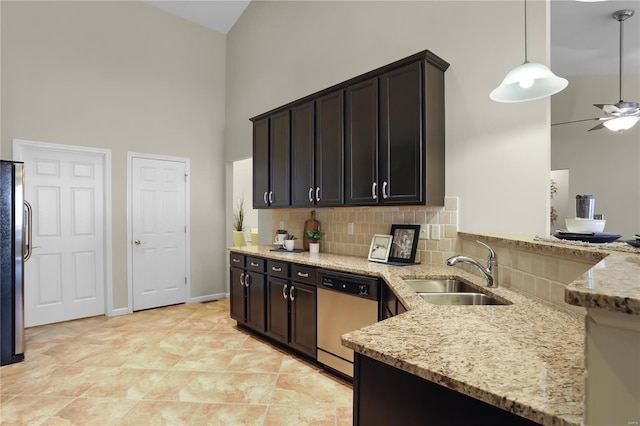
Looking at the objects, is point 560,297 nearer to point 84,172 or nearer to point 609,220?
point 609,220

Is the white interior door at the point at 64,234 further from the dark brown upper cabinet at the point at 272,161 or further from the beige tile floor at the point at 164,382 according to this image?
the dark brown upper cabinet at the point at 272,161

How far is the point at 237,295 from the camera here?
3.89 m

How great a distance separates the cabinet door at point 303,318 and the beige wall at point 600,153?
3.30 metres

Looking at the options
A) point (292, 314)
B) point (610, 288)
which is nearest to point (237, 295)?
point (292, 314)

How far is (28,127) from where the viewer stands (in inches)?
153

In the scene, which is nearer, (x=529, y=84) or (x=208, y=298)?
(x=529, y=84)

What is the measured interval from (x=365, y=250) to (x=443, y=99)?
1.49 metres

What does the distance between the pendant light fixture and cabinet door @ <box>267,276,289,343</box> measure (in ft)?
7.45

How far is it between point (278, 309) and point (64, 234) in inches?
114

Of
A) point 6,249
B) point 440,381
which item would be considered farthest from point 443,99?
point 6,249

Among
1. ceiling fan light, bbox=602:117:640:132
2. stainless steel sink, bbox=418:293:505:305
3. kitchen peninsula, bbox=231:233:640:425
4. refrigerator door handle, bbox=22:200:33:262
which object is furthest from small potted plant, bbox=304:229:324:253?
ceiling fan light, bbox=602:117:640:132

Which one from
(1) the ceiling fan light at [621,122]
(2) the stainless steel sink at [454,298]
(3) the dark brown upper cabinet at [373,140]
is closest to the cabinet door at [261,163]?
(3) the dark brown upper cabinet at [373,140]

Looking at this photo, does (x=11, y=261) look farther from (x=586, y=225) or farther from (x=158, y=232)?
(x=586, y=225)

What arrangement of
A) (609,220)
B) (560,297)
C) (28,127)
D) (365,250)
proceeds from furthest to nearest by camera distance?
(609,220) → (28,127) → (365,250) → (560,297)
